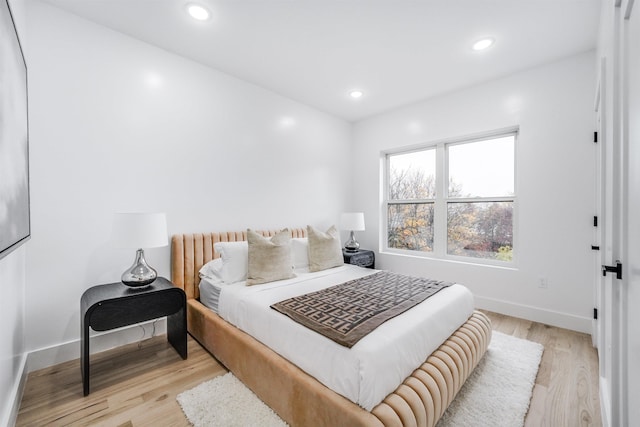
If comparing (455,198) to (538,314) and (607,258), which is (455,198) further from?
(607,258)

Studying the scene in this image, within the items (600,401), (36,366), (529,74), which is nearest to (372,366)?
(600,401)

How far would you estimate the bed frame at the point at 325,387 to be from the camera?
1277mm

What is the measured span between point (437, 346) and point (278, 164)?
2.82 m

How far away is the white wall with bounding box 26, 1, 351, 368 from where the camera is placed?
215cm

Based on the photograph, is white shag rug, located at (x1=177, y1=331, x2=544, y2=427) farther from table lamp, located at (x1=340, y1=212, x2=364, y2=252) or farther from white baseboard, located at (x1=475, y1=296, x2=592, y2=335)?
table lamp, located at (x1=340, y1=212, x2=364, y2=252)

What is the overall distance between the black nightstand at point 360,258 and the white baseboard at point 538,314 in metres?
1.46

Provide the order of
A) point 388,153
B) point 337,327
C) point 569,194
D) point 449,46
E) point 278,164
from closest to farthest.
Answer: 1. point 337,327
2. point 449,46
3. point 569,194
4. point 278,164
5. point 388,153

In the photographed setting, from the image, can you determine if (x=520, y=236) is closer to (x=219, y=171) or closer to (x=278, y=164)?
(x=278, y=164)

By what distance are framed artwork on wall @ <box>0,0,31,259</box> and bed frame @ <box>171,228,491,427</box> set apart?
4.43 ft

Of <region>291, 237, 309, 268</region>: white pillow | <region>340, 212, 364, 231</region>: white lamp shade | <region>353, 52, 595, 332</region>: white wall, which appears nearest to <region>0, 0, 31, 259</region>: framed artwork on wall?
<region>291, 237, 309, 268</region>: white pillow

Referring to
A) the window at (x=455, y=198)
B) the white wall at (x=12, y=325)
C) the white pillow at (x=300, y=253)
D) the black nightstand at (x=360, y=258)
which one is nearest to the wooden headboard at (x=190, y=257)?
the white pillow at (x=300, y=253)

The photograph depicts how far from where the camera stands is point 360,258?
401 cm

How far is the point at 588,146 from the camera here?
2.74 metres

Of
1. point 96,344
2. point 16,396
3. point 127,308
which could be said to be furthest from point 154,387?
point 96,344
